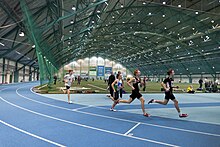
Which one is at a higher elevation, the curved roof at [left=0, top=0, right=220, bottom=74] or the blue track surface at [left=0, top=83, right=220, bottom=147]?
the curved roof at [left=0, top=0, right=220, bottom=74]

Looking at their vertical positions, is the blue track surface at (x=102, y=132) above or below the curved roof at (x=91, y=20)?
below

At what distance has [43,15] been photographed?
70.8 feet

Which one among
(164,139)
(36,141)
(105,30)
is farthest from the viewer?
(105,30)

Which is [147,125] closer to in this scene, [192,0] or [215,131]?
[215,131]

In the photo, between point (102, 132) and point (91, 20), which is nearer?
point (102, 132)

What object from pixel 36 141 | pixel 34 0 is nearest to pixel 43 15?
pixel 34 0

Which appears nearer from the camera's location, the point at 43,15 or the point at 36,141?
the point at 36,141

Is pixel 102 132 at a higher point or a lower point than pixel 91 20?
lower

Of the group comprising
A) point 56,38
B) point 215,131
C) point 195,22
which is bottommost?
point 215,131

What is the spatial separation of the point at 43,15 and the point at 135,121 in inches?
715

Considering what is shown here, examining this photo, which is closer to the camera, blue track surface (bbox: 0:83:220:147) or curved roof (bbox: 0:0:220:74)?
blue track surface (bbox: 0:83:220:147)

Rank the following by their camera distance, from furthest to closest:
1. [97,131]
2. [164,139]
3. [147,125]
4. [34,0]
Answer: [34,0] < [147,125] < [97,131] < [164,139]

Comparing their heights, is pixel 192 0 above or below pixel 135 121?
above

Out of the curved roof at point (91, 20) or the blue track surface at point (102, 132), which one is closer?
the blue track surface at point (102, 132)
